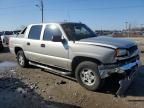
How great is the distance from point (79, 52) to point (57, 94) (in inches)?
49.8

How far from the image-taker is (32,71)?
392 inches

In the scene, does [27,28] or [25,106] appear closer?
[25,106]

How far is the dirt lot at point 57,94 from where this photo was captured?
20.4 ft

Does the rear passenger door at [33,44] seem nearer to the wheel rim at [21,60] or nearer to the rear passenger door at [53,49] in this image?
the rear passenger door at [53,49]

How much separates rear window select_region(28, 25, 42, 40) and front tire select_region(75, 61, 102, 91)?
8.08 ft

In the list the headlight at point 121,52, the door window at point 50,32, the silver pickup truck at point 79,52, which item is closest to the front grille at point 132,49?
the silver pickup truck at point 79,52

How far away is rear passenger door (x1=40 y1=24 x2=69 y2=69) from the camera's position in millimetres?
7875

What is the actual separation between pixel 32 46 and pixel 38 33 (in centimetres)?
54

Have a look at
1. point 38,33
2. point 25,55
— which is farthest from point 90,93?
point 25,55

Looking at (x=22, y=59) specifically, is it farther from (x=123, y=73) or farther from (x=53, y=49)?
(x=123, y=73)

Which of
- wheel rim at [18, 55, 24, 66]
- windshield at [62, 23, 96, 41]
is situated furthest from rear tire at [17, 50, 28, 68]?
windshield at [62, 23, 96, 41]

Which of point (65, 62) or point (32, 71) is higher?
point (65, 62)

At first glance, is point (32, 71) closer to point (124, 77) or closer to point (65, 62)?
point (65, 62)

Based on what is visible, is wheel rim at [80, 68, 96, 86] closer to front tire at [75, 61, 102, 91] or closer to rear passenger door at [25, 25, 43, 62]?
front tire at [75, 61, 102, 91]
